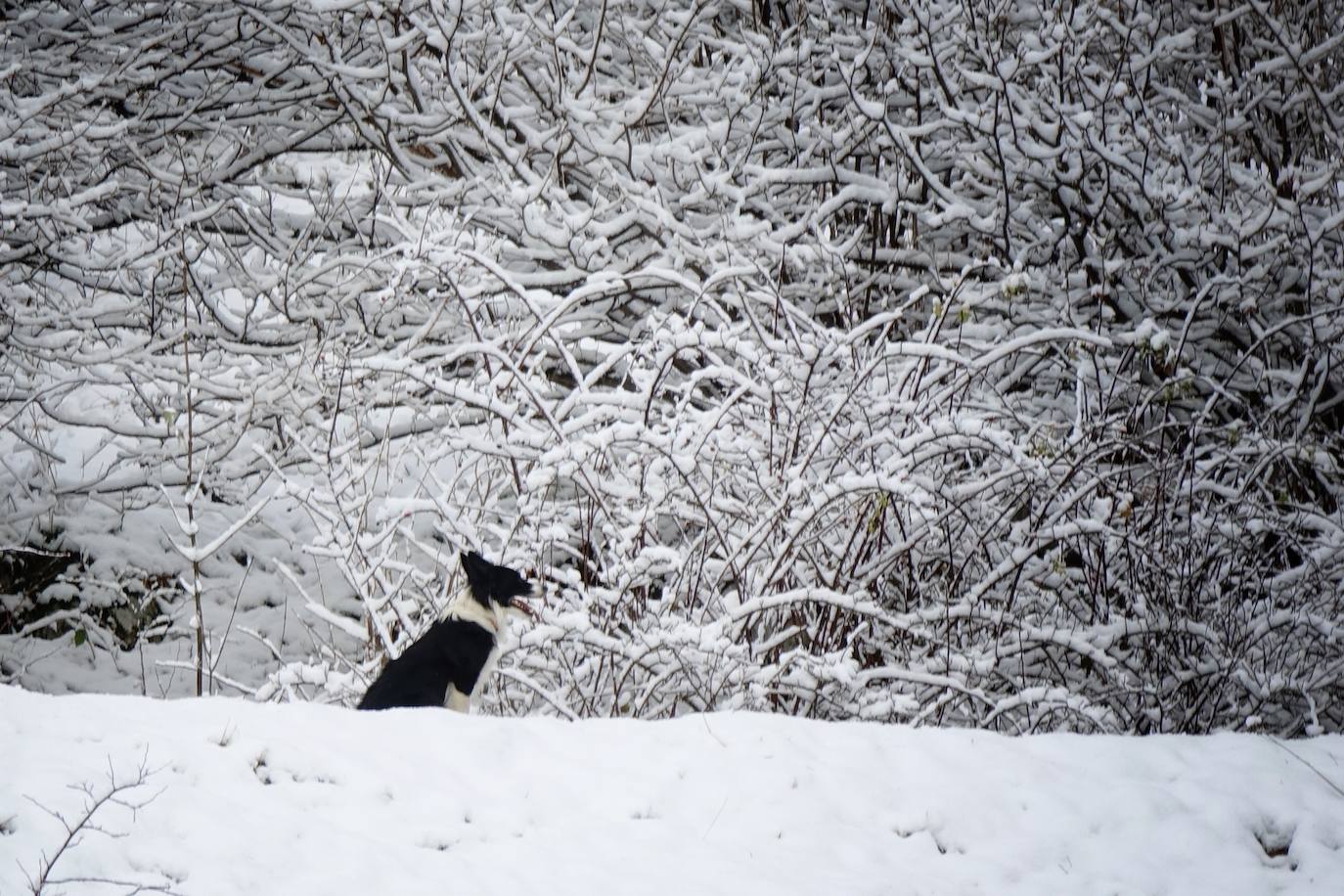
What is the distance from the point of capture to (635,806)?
323cm

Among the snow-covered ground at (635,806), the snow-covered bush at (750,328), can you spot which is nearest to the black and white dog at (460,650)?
the snow-covered bush at (750,328)

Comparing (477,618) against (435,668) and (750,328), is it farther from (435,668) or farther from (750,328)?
(750,328)

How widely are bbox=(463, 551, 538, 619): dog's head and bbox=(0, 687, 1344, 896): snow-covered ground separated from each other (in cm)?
86

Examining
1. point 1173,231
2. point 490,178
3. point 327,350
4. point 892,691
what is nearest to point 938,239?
point 1173,231

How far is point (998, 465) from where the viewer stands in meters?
5.93

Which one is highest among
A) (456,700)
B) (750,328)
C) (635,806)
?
(750,328)

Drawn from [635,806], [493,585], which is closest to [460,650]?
[493,585]

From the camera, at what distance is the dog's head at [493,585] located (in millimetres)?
4516

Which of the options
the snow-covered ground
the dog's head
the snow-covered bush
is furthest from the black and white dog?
the snow-covered ground

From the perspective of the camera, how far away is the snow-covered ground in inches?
105

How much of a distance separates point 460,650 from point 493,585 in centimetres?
31

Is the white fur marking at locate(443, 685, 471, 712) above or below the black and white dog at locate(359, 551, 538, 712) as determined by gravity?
below

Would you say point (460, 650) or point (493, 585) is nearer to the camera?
point (460, 650)

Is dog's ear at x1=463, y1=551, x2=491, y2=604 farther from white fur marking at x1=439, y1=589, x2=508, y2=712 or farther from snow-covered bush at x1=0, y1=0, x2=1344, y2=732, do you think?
snow-covered bush at x1=0, y1=0, x2=1344, y2=732
